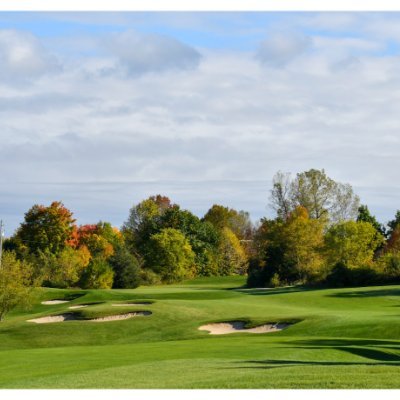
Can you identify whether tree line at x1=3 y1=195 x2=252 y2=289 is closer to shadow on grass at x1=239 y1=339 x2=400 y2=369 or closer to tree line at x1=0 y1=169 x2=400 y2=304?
tree line at x1=0 y1=169 x2=400 y2=304

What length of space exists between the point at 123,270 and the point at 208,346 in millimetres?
45721

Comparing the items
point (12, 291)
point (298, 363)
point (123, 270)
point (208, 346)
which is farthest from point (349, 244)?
point (298, 363)

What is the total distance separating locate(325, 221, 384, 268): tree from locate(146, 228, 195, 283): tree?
2130 centimetres

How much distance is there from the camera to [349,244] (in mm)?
70875

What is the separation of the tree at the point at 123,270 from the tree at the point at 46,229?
14.5m

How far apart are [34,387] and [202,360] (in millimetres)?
7719

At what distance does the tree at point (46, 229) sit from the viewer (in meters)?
89.2

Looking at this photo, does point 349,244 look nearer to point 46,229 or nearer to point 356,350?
point 46,229

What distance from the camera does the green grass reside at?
17.8 meters

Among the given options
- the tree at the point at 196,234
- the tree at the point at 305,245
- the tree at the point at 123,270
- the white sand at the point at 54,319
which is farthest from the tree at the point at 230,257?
the white sand at the point at 54,319

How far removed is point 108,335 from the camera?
40156 millimetres
